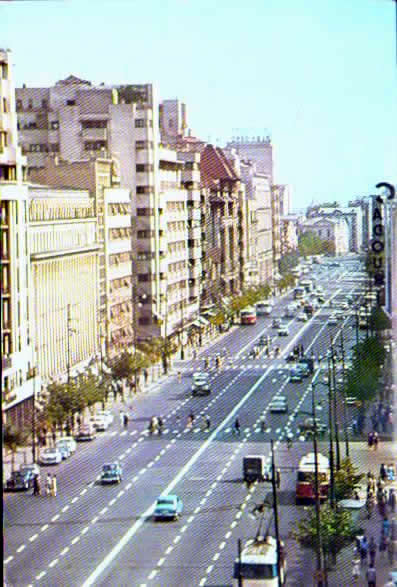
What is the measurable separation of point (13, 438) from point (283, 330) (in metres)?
0.97

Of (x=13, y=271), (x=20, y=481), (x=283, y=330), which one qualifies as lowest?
(x=20, y=481)

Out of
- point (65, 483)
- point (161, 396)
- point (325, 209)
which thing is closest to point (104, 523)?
point (65, 483)

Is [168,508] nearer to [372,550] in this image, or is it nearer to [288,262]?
[372,550]

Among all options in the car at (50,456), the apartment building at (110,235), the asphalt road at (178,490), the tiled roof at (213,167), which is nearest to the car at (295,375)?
the asphalt road at (178,490)

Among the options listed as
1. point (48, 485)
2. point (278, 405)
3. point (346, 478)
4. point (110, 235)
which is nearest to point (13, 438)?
point (48, 485)

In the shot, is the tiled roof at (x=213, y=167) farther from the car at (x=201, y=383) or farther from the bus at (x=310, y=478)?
the bus at (x=310, y=478)

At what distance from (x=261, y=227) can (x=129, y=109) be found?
0.59m

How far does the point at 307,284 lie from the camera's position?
15.0 ft

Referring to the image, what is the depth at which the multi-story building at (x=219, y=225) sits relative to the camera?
447 cm

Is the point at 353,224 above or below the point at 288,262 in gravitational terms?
above

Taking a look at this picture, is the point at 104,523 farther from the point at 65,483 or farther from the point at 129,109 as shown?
the point at 129,109

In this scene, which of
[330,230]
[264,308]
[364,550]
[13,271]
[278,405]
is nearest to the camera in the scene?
[13,271]

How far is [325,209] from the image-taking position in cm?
448

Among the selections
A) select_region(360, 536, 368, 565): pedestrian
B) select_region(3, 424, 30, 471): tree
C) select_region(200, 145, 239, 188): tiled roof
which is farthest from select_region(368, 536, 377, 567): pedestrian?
select_region(200, 145, 239, 188): tiled roof
